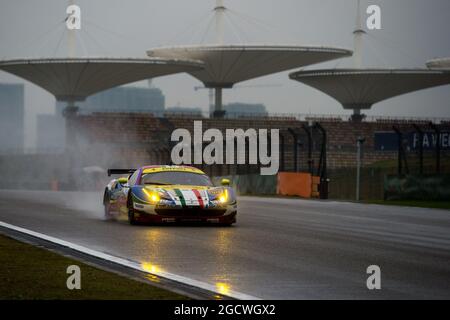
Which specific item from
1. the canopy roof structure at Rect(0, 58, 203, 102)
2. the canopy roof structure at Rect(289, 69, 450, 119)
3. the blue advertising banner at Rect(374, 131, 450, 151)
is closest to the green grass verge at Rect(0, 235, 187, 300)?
the blue advertising banner at Rect(374, 131, 450, 151)

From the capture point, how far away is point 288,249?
15.2m

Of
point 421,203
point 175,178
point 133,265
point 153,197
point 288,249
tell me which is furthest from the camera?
point 421,203

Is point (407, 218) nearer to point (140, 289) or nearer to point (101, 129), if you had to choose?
point (140, 289)

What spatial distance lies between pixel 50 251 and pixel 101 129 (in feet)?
291

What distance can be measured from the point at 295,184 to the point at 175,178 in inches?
930

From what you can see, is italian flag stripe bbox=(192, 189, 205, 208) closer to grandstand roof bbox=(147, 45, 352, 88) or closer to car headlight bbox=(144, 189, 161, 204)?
car headlight bbox=(144, 189, 161, 204)

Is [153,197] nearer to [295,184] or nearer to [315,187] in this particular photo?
[315,187]

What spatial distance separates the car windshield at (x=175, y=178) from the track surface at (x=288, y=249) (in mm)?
1005

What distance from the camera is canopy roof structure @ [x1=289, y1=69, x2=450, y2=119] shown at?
11038 centimetres

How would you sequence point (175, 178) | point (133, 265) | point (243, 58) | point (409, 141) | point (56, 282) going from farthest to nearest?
1. point (243, 58)
2. point (409, 141)
3. point (175, 178)
4. point (133, 265)
5. point (56, 282)

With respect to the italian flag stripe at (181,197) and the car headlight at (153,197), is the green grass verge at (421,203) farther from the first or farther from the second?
the car headlight at (153,197)

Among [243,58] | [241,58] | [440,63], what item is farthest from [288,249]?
[440,63]

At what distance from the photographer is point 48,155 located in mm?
108625
